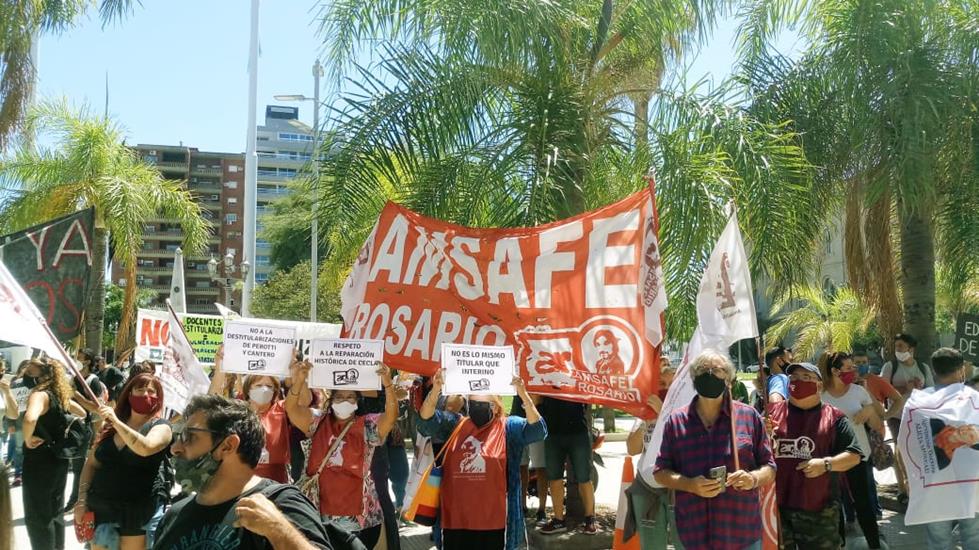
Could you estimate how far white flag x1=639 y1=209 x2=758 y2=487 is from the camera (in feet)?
19.4

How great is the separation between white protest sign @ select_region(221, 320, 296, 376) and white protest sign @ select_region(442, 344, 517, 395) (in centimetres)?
131

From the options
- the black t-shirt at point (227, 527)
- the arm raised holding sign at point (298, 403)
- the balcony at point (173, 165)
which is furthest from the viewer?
the balcony at point (173, 165)

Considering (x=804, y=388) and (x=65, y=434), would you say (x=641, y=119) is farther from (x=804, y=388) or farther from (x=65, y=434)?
(x=65, y=434)

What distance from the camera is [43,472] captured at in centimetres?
727

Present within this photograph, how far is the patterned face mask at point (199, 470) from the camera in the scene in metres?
3.25

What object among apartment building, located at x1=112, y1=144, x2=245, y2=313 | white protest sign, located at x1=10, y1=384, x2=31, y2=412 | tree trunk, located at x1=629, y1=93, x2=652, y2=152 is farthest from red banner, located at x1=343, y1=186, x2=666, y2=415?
apartment building, located at x1=112, y1=144, x2=245, y2=313

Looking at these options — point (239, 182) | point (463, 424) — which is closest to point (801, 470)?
point (463, 424)

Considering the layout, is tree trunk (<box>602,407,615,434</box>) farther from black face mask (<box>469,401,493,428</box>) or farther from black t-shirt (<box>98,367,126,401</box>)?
black face mask (<box>469,401,493,428</box>)

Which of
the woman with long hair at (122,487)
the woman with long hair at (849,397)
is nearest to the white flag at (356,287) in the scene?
the woman with long hair at (122,487)

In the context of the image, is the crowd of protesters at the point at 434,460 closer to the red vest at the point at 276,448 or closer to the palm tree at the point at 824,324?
the red vest at the point at 276,448

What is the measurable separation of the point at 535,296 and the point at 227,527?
441 centimetres

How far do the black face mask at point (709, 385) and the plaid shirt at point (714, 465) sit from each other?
0.14 meters

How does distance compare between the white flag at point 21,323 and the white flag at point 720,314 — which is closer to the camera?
the white flag at point 21,323

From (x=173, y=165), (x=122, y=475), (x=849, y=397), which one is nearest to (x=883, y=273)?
(x=849, y=397)
